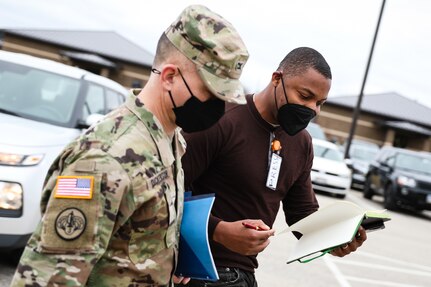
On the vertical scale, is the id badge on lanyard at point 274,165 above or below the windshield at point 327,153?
above

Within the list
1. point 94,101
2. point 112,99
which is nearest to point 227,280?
point 94,101

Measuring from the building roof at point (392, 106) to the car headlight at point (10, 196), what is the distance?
30630 millimetres

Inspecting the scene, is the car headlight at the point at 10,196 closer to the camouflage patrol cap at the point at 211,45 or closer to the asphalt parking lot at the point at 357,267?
the asphalt parking lot at the point at 357,267

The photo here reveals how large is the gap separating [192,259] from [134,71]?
3539 centimetres

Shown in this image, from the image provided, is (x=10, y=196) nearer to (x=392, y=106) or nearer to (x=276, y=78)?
(x=276, y=78)

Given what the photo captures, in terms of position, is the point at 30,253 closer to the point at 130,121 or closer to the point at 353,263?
the point at 130,121

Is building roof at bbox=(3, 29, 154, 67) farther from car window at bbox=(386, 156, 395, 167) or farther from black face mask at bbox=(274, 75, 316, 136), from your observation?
black face mask at bbox=(274, 75, 316, 136)

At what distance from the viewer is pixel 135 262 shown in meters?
1.28

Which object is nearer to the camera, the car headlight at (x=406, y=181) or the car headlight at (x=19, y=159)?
the car headlight at (x=19, y=159)

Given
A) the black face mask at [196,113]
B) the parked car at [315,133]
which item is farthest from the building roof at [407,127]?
the black face mask at [196,113]

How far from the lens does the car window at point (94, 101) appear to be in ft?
16.1

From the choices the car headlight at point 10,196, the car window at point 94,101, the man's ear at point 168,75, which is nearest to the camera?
the man's ear at point 168,75

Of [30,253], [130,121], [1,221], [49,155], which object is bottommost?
[1,221]

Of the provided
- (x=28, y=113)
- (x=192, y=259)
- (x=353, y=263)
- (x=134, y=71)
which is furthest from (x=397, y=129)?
(x=192, y=259)
